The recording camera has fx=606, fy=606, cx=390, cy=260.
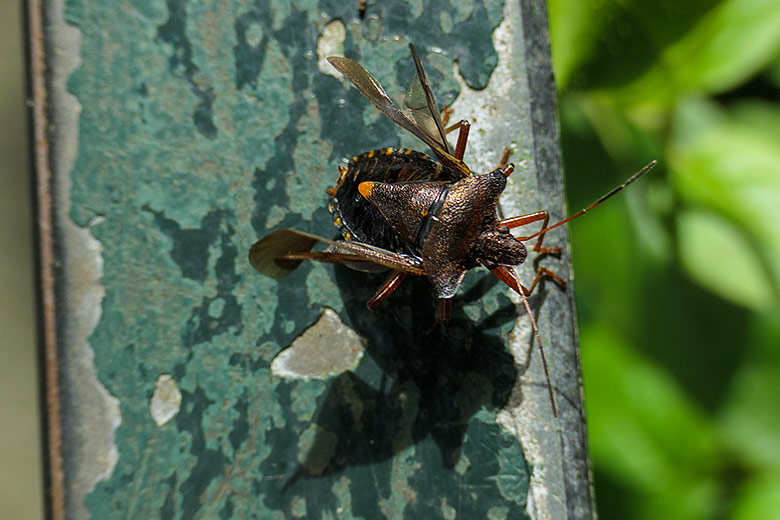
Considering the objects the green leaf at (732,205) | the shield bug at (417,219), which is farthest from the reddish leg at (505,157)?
A: the green leaf at (732,205)

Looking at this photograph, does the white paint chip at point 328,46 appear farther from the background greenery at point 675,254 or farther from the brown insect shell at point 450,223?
the background greenery at point 675,254

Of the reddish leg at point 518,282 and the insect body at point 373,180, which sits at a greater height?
Answer: the insect body at point 373,180

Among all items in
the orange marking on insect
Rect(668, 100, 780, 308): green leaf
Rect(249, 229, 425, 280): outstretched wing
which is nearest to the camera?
Rect(249, 229, 425, 280): outstretched wing

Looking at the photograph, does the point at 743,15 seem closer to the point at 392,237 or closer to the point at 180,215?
the point at 392,237

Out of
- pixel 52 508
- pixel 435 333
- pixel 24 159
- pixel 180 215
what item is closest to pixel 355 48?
pixel 180 215

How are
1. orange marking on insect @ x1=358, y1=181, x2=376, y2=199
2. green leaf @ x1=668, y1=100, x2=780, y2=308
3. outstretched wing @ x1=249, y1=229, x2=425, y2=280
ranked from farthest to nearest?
1. green leaf @ x1=668, y1=100, x2=780, y2=308
2. orange marking on insect @ x1=358, y1=181, x2=376, y2=199
3. outstretched wing @ x1=249, y1=229, x2=425, y2=280

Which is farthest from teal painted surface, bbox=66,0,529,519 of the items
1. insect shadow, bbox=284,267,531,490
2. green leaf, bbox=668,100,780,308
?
green leaf, bbox=668,100,780,308

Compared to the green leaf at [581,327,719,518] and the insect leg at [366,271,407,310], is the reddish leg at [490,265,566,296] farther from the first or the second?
the green leaf at [581,327,719,518]
